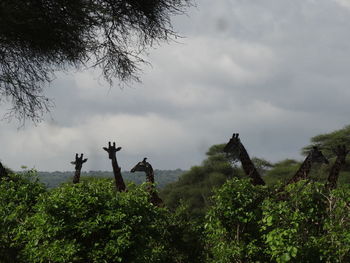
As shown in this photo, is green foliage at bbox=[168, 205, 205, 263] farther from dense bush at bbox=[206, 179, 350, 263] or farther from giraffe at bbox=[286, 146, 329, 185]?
giraffe at bbox=[286, 146, 329, 185]

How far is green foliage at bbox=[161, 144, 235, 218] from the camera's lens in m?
38.0

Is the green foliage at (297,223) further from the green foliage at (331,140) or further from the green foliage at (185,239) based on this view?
the green foliage at (331,140)

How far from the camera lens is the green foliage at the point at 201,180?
38000 mm

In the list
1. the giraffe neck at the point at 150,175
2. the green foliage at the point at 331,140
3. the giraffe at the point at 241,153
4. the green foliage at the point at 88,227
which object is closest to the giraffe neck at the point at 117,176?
the giraffe neck at the point at 150,175

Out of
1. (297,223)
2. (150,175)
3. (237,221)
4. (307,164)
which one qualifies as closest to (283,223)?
(297,223)

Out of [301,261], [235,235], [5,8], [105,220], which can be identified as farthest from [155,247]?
[5,8]

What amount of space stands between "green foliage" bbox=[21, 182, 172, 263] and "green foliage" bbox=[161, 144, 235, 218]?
28038 mm

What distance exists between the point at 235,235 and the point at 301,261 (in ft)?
5.72

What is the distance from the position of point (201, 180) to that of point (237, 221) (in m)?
32.0

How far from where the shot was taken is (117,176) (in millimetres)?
16078

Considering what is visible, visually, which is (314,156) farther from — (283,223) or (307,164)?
(283,223)

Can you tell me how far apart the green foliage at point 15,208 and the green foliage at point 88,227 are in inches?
12.9

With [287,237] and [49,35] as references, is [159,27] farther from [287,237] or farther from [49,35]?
[287,237]

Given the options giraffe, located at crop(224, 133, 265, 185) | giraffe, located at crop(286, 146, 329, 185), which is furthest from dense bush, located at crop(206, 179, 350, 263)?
giraffe, located at crop(224, 133, 265, 185)
